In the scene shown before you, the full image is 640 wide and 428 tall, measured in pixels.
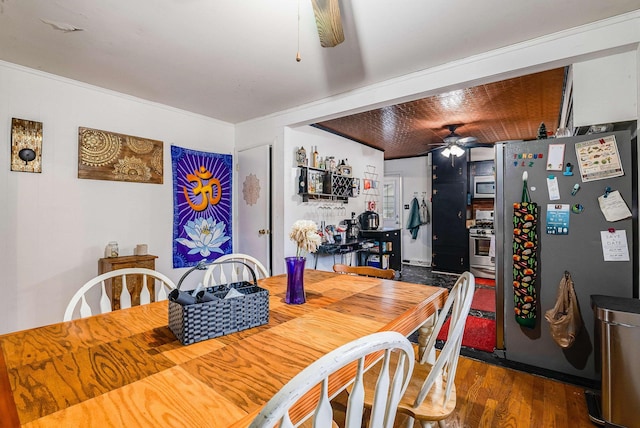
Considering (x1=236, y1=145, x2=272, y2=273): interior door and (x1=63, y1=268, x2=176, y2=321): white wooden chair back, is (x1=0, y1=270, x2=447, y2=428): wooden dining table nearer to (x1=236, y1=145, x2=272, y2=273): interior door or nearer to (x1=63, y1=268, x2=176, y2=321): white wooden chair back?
(x1=63, y1=268, x2=176, y2=321): white wooden chair back

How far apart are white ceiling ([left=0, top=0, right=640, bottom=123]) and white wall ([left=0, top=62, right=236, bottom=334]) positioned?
20 centimetres

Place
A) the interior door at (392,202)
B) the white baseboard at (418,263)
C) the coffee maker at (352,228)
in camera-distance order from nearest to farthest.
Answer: the coffee maker at (352,228), the white baseboard at (418,263), the interior door at (392,202)

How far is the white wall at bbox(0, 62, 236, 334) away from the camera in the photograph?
2.46 m

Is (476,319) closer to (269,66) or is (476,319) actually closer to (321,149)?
(321,149)

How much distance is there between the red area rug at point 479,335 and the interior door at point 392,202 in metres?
3.53

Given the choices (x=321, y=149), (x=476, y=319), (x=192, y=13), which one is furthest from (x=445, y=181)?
(x=192, y=13)

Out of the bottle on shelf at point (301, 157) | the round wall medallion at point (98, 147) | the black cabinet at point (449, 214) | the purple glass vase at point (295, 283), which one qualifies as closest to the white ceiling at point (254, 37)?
the round wall medallion at point (98, 147)

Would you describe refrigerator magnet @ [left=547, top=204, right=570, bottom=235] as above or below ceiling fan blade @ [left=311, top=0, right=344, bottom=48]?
below

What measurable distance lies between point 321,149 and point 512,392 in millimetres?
3377

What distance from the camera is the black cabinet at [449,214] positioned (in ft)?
18.0

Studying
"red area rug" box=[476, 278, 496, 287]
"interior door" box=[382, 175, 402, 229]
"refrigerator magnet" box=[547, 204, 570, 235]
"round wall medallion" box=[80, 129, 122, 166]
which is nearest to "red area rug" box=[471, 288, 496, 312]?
"red area rug" box=[476, 278, 496, 287]

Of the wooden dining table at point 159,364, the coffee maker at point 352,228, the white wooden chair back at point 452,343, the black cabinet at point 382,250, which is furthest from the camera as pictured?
the black cabinet at point 382,250

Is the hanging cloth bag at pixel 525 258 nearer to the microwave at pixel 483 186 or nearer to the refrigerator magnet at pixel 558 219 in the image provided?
the refrigerator magnet at pixel 558 219

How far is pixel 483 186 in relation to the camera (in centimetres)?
553
